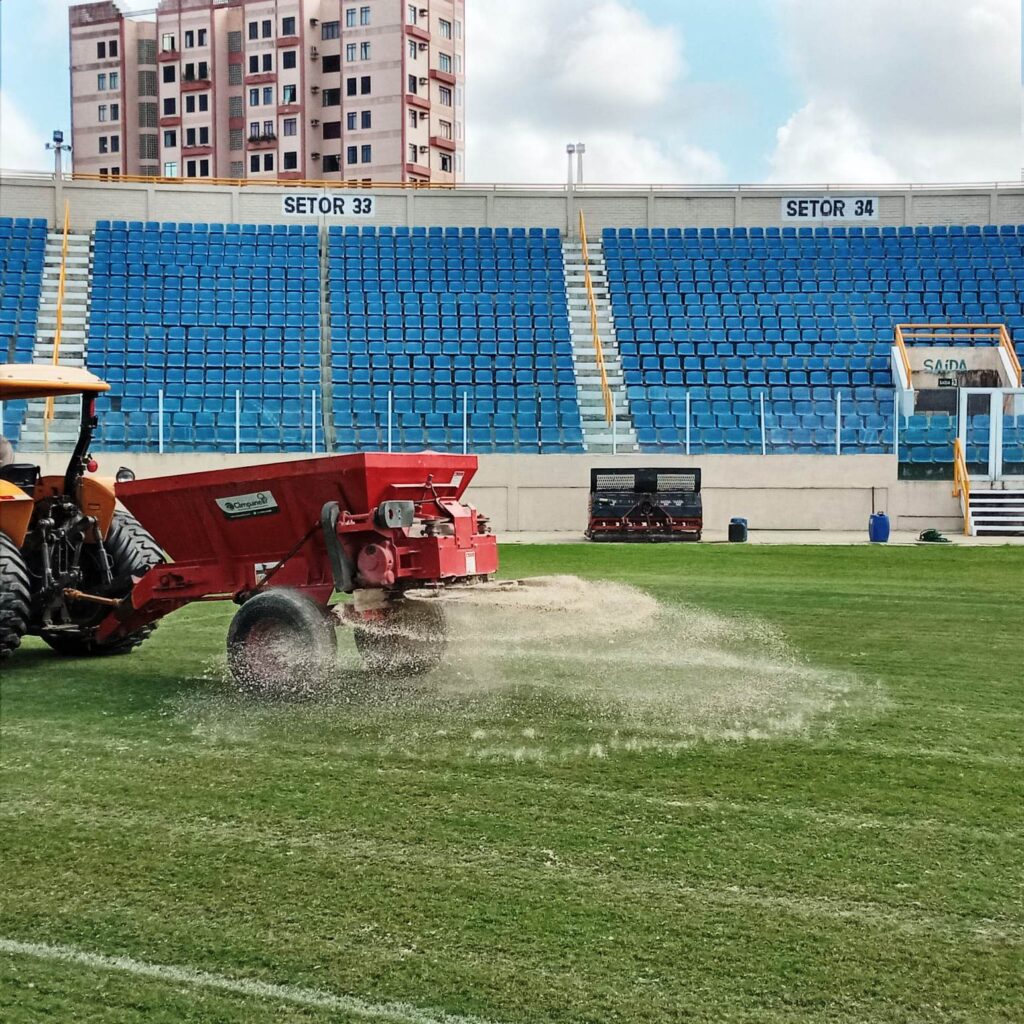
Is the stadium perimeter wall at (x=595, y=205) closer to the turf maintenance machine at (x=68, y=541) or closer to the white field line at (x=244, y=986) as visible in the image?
the turf maintenance machine at (x=68, y=541)

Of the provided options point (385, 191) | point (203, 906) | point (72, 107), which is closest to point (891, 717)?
point (203, 906)

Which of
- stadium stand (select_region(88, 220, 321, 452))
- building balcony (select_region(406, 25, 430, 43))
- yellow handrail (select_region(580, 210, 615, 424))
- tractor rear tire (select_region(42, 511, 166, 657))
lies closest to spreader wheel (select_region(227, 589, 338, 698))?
tractor rear tire (select_region(42, 511, 166, 657))

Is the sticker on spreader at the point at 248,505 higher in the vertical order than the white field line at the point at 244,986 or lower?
A: higher

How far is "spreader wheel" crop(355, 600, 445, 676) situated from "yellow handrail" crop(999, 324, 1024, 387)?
73.2 feet

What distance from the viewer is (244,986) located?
128 inches

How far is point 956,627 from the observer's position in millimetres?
9914

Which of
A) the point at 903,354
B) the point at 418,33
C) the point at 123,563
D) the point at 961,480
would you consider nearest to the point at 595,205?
the point at 903,354

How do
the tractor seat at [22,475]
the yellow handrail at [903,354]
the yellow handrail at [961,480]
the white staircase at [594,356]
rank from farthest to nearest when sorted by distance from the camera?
1. the yellow handrail at [903,354]
2. the white staircase at [594,356]
3. the yellow handrail at [961,480]
4. the tractor seat at [22,475]

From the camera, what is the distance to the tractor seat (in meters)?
8.07

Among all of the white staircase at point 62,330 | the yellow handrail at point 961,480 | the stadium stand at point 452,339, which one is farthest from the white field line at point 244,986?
the yellow handrail at point 961,480

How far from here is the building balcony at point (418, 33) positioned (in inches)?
3401

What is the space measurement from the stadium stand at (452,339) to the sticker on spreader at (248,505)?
17458 millimetres

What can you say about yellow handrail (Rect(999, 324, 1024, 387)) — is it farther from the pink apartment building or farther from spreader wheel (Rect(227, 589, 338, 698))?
the pink apartment building

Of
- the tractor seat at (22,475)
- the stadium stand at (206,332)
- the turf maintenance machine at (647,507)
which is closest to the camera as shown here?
the tractor seat at (22,475)
